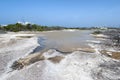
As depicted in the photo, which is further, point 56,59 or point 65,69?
point 56,59

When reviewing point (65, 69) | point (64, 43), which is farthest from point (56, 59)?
point (64, 43)

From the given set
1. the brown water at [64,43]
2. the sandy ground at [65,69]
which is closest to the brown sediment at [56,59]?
the sandy ground at [65,69]

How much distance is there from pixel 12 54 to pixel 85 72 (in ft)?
34.3

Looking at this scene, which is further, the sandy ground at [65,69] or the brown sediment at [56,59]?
the brown sediment at [56,59]

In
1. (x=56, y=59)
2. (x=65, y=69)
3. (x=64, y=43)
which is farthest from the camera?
(x=64, y=43)

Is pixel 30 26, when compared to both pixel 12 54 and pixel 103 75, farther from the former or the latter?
pixel 103 75

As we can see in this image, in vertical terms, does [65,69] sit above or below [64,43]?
above

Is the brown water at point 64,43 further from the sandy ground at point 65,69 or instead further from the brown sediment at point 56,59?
the sandy ground at point 65,69

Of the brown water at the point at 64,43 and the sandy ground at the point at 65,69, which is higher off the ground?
the sandy ground at the point at 65,69

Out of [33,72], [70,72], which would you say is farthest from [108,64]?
[33,72]

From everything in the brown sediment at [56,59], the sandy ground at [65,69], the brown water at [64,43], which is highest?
the brown sediment at [56,59]

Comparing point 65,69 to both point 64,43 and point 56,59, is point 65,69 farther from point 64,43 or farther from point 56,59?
point 64,43

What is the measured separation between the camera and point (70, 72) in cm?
1516

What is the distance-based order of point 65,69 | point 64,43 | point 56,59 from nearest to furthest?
point 65,69 → point 56,59 → point 64,43
